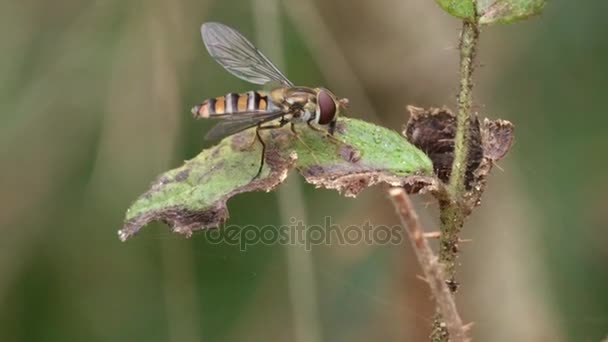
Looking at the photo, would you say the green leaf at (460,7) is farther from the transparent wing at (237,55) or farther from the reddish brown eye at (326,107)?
the transparent wing at (237,55)

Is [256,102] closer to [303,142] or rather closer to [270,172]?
[303,142]

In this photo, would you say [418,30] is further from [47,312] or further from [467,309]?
[47,312]

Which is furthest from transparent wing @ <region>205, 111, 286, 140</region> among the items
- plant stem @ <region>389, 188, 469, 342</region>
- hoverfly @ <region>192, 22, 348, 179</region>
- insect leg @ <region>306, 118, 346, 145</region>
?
plant stem @ <region>389, 188, 469, 342</region>

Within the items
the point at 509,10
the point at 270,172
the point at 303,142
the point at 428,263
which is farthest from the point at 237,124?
the point at 428,263

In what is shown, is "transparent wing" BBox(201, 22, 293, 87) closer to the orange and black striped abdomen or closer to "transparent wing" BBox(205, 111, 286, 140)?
the orange and black striped abdomen

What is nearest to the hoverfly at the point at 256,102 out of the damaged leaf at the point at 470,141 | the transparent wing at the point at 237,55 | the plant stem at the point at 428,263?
the transparent wing at the point at 237,55
